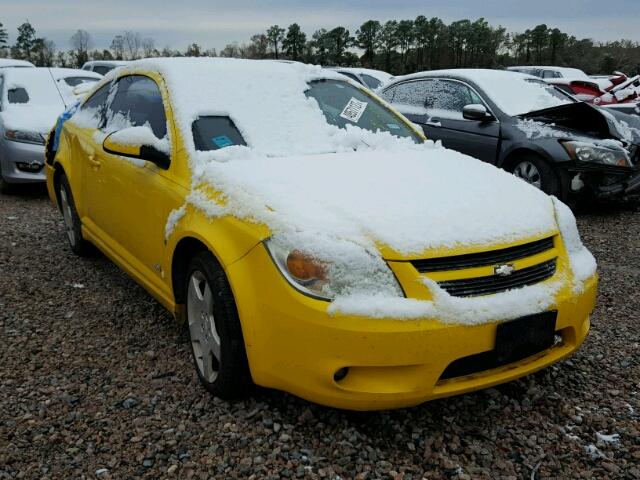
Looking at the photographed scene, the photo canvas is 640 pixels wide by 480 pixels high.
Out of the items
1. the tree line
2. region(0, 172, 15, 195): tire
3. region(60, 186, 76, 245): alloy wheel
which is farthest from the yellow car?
the tree line

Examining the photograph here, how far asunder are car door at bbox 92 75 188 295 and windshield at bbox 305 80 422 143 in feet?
3.07

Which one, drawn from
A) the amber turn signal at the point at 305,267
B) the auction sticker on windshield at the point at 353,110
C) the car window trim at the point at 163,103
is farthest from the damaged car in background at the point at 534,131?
the amber turn signal at the point at 305,267

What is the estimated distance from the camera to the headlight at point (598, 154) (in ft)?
18.7

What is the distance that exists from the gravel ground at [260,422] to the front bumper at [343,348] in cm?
27

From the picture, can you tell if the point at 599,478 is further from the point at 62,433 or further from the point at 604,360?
the point at 62,433

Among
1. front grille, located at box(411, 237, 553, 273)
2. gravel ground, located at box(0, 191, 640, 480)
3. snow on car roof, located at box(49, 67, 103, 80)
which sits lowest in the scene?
gravel ground, located at box(0, 191, 640, 480)

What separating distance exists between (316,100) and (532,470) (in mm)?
2259

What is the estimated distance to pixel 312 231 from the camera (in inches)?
86.8

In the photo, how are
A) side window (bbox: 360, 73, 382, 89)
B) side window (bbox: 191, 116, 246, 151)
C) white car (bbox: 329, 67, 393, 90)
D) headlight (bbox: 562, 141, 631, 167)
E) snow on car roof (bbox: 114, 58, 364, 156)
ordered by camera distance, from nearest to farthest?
side window (bbox: 191, 116, 246, 151), snow on car roof (bbox: 114, 58, 364, 156), headlight (bbox: 562, 141, 631, 167), white car (bbox: 329, 67, 393, 90), side window (bbox: 360, 73, 382, 89)

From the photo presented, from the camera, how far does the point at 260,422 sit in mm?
2480

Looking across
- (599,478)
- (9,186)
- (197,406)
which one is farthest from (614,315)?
(9,186)

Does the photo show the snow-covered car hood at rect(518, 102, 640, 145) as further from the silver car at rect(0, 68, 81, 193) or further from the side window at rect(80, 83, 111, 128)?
the silver car at rect(0, 68, 81, 193)

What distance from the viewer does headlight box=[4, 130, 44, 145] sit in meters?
6.82

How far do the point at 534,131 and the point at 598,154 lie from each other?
0.66 metres
